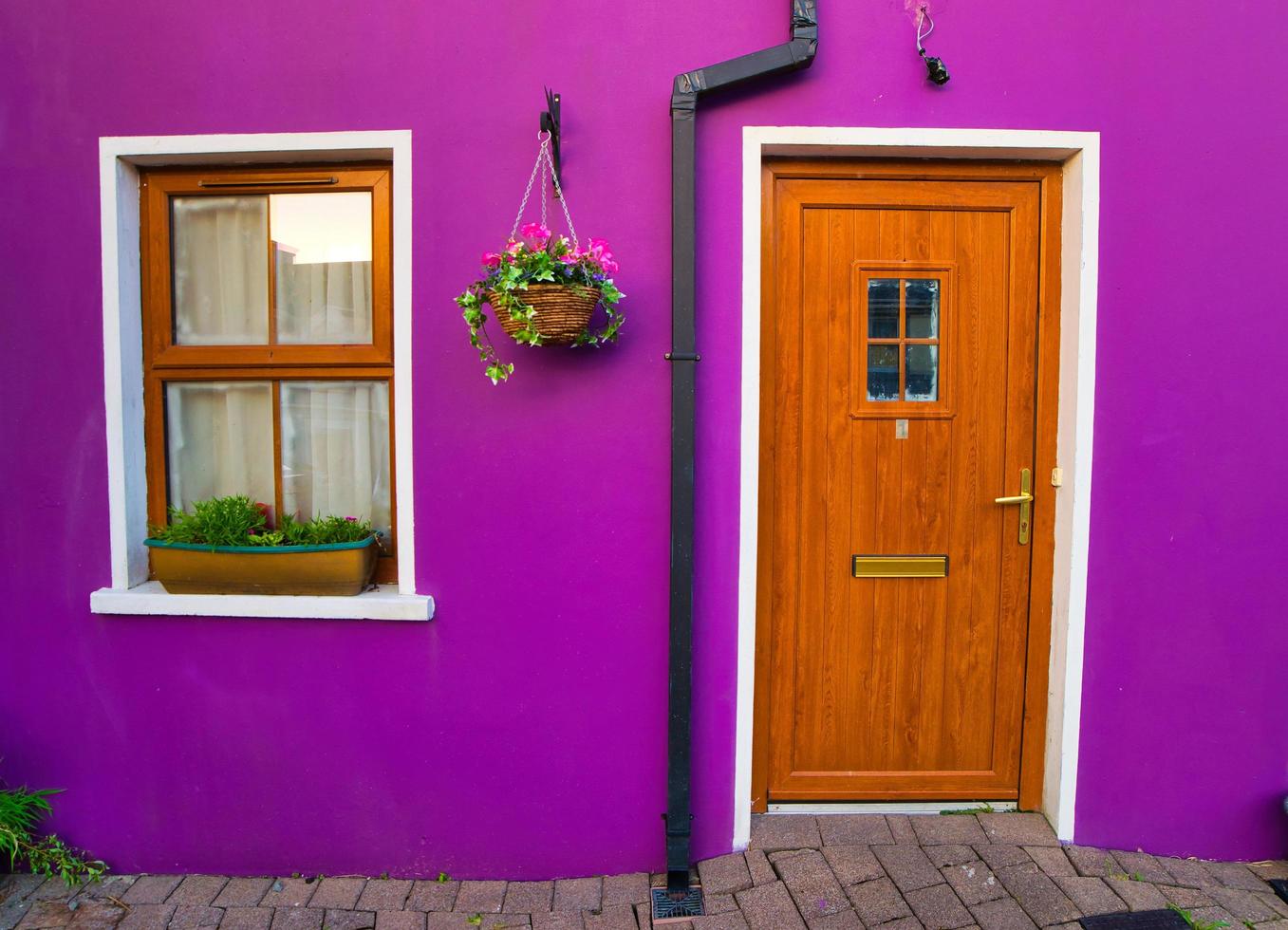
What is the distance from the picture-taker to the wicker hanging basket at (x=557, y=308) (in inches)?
98.2

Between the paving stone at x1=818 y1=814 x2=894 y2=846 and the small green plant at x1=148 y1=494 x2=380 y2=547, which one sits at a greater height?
the small green plant at x1=148 y1=494 x2=380 y2=547

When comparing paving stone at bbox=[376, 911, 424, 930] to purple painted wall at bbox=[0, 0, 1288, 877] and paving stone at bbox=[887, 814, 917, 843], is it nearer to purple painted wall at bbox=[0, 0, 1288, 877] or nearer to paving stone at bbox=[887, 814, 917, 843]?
purple painted wall at bbox=[0, 0, 1288, 877]

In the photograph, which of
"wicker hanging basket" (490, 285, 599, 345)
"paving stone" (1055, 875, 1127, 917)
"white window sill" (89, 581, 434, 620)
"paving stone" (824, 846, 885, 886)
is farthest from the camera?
"white window sill" (89, 581, 434, 620)

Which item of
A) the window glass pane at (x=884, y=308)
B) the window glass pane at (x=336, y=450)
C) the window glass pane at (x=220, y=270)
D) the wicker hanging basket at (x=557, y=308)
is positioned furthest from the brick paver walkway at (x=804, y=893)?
the window glass pane at (x=220, y=270)

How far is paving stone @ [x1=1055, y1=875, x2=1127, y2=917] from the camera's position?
260cm

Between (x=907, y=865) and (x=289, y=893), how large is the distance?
2289mm

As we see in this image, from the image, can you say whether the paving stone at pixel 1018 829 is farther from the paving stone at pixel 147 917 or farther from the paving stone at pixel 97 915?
the paving stone at pixel 147 917

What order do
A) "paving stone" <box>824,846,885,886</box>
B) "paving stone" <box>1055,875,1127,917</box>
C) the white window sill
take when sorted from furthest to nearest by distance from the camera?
the white window sill, "paving stone" <box>824,846,885,886</box>, "paving stone" <box>1055,875,1127,917</box>

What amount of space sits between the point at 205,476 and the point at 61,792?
1.33m

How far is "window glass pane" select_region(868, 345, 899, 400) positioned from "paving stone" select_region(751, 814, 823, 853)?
5.52 ft

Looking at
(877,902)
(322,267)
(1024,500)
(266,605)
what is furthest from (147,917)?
(1024,500)

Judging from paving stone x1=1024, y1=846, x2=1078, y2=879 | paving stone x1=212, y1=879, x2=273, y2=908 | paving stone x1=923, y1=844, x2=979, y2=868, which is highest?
paving stone x1=923, y1=844, x2=979, y2=868

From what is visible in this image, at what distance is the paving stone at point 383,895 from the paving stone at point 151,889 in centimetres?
73

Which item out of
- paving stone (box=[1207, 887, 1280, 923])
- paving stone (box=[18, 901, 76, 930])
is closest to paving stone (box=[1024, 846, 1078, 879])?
paving stone (box=[1207, 887, 1280, 923])
